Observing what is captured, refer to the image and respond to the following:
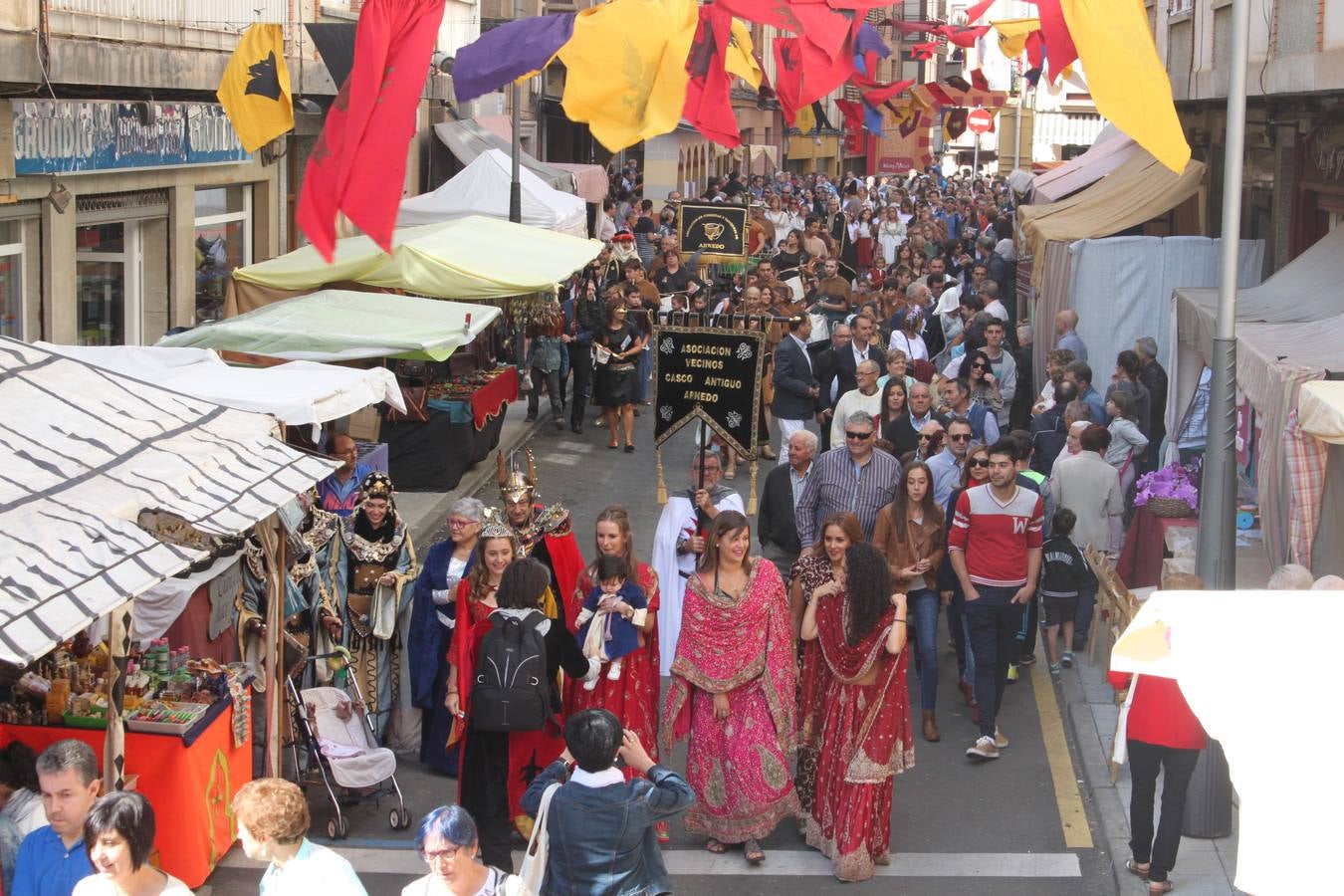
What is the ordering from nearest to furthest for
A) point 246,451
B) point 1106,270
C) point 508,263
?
1. point 246,451
2. point 508,263
3. point 1106,270

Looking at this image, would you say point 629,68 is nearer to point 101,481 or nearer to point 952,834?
point 101,481

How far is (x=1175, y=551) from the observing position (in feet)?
34.6

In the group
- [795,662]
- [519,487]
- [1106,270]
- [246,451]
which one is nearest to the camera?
[246,451]

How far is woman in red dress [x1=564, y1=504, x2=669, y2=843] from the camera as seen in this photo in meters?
8.43

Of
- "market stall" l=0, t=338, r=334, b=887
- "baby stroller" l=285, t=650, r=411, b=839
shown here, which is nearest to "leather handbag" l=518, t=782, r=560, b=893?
"market stall" l=0, t=338, r=334, b=887

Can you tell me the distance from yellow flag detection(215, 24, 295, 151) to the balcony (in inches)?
125

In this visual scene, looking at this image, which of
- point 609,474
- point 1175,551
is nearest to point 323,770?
point 1175,551

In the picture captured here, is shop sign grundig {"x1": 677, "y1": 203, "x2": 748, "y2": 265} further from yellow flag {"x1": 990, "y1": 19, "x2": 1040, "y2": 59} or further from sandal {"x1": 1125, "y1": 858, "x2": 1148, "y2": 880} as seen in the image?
sandal {"x1": 1125, "y1": 858, "x2": 1148, "y2": 880}

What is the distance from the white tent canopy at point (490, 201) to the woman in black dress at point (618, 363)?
134 inches

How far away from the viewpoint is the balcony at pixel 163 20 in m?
14.6

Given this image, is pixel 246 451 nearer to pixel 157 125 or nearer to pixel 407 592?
pixel 407 592

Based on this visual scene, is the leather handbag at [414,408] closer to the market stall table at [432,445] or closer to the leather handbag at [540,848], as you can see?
the market stall table at [432,445]

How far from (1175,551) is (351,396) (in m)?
5.10

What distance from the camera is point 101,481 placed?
6.42m
